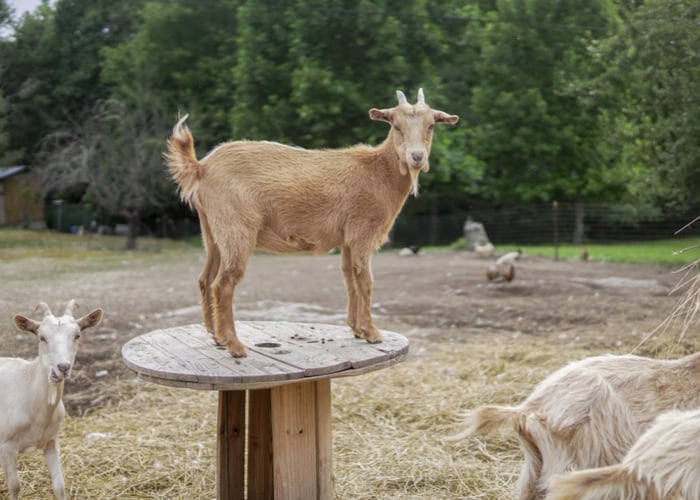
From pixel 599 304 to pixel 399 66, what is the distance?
24.8ft

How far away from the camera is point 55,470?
3320 mm

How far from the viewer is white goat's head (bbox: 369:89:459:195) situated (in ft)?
10.2

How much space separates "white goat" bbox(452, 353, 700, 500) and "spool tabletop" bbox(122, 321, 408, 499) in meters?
0.68

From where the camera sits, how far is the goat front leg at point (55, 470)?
3.29 meters

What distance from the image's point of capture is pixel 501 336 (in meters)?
7.17

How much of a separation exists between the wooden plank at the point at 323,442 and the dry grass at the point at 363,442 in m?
0.57

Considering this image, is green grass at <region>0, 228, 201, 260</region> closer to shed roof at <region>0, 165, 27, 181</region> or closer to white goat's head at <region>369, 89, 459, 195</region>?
shed roof at <region>0, 165, 27, 181</region>

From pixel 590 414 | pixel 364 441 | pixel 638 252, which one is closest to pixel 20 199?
pixel 364 441

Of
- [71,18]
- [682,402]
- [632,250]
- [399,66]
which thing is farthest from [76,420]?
[632,250]

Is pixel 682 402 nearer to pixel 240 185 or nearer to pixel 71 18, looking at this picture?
pixel 240 185

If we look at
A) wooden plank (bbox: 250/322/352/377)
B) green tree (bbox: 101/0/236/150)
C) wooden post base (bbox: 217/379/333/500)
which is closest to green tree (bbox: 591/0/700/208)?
wooden plank (bbox: 250/322/352/377)

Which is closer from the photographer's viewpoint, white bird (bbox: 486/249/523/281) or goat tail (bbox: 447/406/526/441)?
goat tail (bbox: 447/406/526/441)

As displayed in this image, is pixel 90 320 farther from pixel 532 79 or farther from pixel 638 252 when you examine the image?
pixel 638 252

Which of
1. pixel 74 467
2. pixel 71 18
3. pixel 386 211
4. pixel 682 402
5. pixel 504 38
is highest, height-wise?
pixel 504 38
